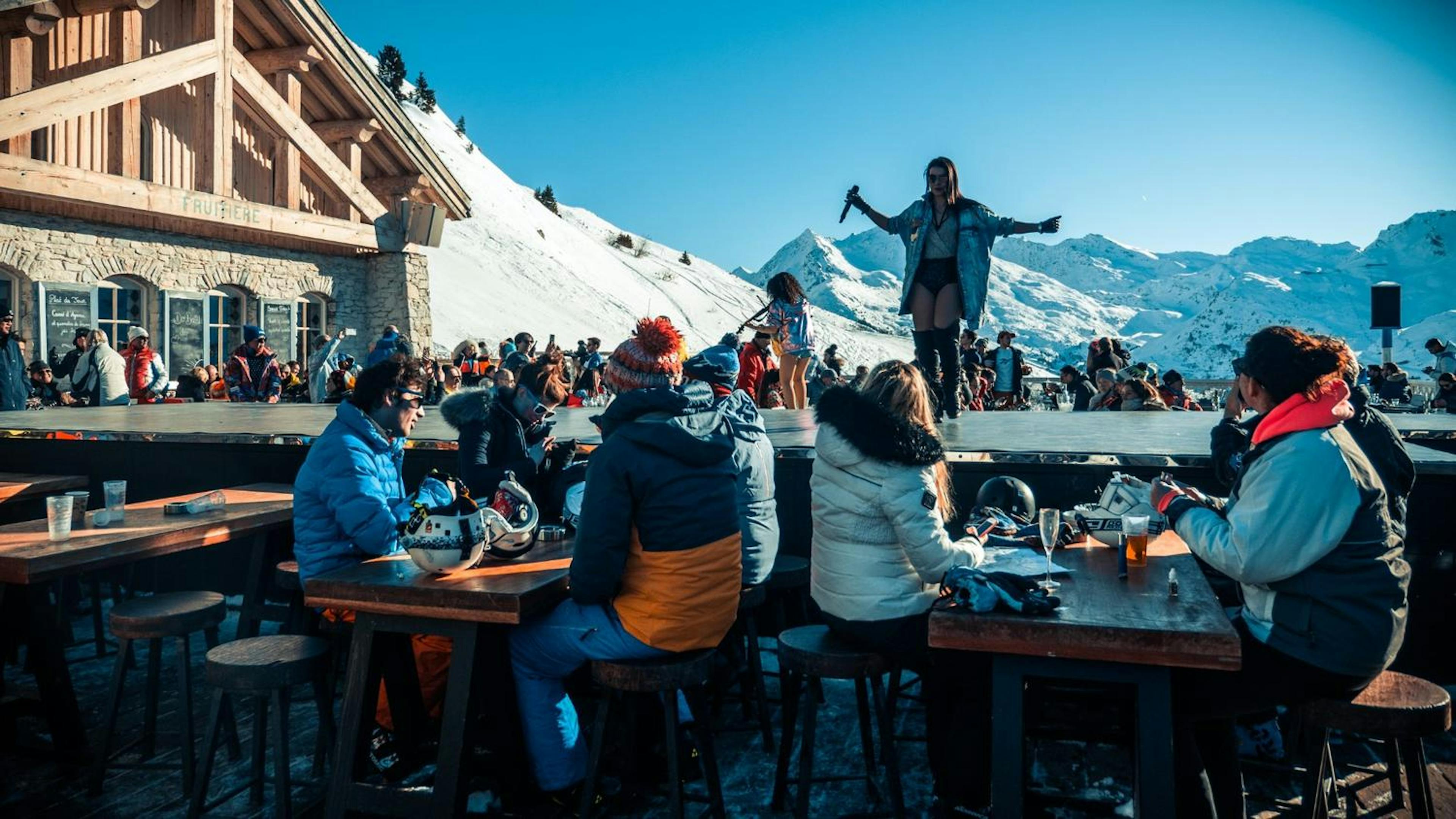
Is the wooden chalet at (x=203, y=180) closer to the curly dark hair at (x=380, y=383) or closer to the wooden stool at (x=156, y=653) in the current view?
the wooden stool at (x=156, y=653)

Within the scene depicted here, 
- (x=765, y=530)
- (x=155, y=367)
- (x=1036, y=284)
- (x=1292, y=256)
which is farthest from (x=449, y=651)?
(x=1292, y=256)

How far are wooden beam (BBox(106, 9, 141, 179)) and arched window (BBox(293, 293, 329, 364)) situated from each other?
3.48m

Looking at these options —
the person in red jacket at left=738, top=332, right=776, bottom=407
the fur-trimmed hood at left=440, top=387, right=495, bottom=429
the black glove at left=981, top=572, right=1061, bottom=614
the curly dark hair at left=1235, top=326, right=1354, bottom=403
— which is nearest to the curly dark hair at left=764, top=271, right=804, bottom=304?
the person in red jacket at left=738, top=332, right=776, bottom=407

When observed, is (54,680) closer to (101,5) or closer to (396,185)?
(101,5)

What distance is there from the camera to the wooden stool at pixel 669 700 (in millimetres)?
2887

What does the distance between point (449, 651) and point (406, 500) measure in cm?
64

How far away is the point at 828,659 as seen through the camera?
2998mm

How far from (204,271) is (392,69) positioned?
148 feet

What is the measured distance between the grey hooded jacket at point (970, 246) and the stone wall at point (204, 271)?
11058 millimetres

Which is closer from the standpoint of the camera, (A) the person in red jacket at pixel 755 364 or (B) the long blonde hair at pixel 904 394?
(B) the long blonde hair at pixel 904 394

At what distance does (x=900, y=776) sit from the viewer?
11.8 ft

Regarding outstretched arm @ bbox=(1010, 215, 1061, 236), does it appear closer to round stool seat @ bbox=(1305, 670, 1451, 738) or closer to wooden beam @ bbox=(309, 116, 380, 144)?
round stool seat @ bbox=(1305, 670, 1451, 738)

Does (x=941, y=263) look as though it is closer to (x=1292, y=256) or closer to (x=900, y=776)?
(x=900, y=776)

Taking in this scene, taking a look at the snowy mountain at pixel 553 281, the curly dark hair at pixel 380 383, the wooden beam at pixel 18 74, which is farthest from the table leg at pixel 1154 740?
the snowy mountain at pixel 553 281
